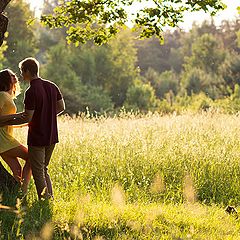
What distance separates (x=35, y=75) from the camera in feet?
19.8

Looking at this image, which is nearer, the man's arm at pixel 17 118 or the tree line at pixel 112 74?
the man's arm at pixel 17 118


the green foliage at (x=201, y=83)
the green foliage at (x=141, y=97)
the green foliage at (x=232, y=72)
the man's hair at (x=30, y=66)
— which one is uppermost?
the man's hair at (x=30, y=66)

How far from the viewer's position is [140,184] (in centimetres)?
789

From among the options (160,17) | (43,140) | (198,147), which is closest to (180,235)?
(43,140)

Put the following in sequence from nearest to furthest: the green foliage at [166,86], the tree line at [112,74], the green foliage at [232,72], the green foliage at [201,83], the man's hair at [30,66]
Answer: the man's hair at [30,66] → the tree line at [112,74] → the green foliage at [232,72] → the green foliage at [201,83] → the green foliage at [166,86]

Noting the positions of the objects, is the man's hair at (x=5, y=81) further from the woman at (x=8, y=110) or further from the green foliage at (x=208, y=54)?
the green foliage at (x=208, y=54)

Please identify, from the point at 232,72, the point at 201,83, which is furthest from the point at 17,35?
the point at 232,72

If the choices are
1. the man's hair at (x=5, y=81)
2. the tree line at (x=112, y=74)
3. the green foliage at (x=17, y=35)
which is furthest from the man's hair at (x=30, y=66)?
the green foliage at (x=17, y=35)

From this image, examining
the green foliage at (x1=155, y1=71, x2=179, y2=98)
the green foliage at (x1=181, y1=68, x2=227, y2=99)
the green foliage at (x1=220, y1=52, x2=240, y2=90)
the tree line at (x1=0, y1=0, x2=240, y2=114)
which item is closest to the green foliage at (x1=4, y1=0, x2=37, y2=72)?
the tree line at (x1=0, y1=0, x2=240, y2=114)

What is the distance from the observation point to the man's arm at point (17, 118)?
5.88 meters

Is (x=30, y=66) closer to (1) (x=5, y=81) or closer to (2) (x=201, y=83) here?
(1) (x=5, y=81)

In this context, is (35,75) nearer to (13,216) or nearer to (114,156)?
(13,216)

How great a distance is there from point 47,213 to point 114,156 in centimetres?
342

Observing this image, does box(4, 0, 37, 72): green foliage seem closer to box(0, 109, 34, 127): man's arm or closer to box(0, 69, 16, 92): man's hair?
box(0, 69, 16, 92): man's hair
